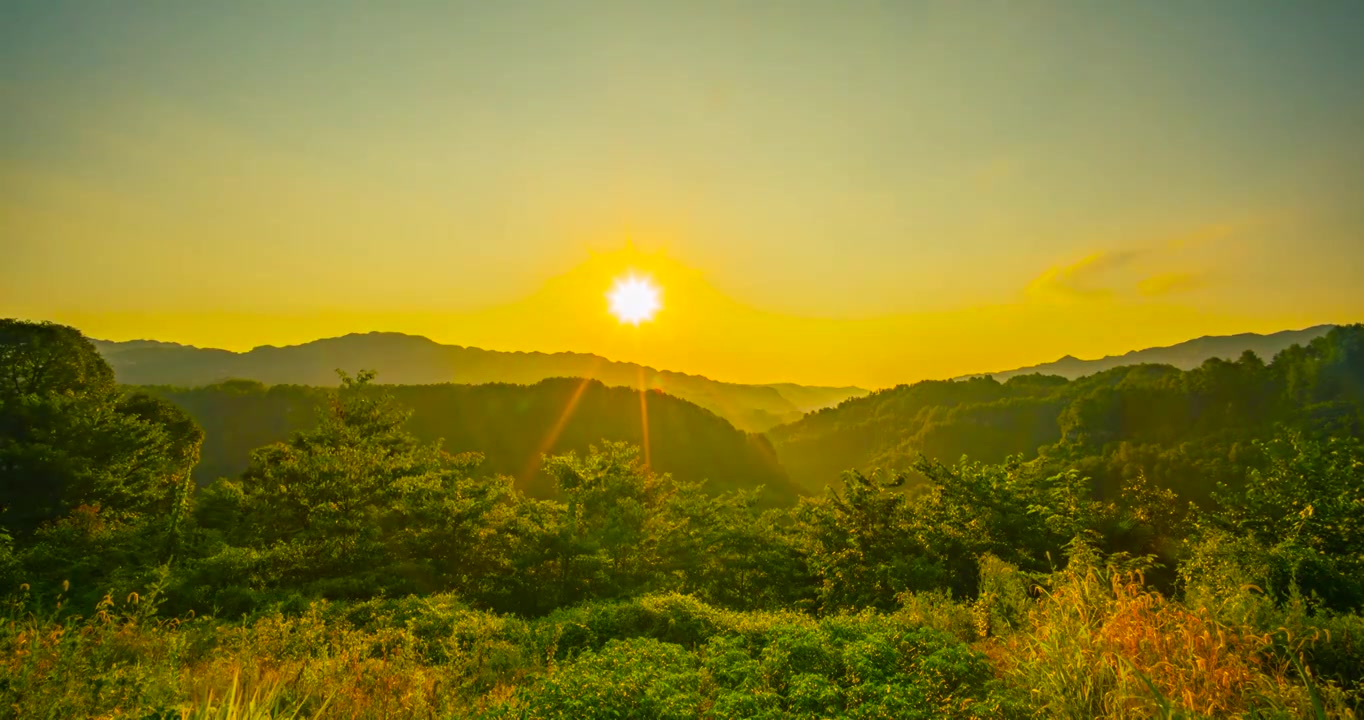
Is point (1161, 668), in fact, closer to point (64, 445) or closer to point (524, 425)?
point (64, 445)

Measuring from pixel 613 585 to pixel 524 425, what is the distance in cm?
6571

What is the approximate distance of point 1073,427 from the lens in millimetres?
90500

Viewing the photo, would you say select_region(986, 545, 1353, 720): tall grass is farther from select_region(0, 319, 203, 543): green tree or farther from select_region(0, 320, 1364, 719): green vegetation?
select_region(0, 319, 203, 543): green tree

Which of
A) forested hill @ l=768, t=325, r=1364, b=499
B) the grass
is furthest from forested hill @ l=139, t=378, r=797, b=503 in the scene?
the grass

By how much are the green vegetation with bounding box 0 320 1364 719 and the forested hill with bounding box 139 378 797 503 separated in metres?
43.3

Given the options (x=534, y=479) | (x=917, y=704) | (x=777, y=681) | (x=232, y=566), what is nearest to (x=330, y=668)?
(x=777, y=681)

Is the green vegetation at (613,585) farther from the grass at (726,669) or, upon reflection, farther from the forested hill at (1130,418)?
the forested hill at (1130,418)

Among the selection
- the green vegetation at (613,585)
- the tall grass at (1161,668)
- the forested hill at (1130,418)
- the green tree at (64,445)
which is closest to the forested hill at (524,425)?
the forested hill at (1130,418)

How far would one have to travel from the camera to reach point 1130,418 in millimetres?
86812

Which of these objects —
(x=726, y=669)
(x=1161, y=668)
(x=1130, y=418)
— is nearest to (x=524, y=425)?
(x=726, y=669)

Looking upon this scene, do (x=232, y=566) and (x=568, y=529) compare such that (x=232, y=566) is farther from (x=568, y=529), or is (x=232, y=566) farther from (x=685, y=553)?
(x=685, y=553)

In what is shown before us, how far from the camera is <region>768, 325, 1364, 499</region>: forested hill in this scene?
6022 cm

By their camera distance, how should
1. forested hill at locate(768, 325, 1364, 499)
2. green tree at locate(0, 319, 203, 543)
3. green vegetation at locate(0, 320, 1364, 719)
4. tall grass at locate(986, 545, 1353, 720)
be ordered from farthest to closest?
1. forested hill at locate(768, 325, 1364, 499)
2. green tree at locate(0, 319, 203, 543)
3. green vegetation at locate(0, 320, 1364, 719)
4. tall grass at locate(986, 545, 1353, 720)

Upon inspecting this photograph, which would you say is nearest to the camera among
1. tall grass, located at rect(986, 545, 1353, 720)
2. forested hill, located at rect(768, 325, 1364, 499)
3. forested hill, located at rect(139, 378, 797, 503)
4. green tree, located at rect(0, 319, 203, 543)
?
tall grass, located at rect(986, 545, 1353, 720)
